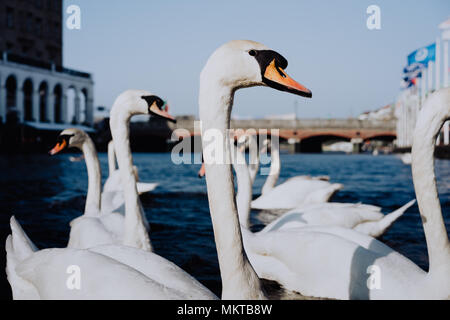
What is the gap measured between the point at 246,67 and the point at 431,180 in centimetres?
169

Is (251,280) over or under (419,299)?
over

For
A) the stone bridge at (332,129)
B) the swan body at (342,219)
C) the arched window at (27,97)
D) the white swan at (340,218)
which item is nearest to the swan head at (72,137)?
the white swan at (340,218)

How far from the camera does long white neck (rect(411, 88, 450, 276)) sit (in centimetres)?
Answer: 312

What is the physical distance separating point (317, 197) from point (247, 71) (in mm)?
6226

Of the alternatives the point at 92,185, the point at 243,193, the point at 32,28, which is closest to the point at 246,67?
the point at 243,193

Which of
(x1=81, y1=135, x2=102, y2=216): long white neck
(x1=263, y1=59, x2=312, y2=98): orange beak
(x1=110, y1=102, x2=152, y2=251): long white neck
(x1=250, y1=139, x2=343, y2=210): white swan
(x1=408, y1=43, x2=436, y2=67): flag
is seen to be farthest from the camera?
(x1=408, y1=43, x2=436, y2=67): flag

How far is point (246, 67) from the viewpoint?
2.21 m

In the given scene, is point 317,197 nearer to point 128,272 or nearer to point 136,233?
point 136,233

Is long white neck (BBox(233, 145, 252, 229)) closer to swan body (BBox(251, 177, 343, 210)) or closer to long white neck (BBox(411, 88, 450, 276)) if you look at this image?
swan body (BBox(251, 177, 343, 210))

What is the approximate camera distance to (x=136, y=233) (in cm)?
421

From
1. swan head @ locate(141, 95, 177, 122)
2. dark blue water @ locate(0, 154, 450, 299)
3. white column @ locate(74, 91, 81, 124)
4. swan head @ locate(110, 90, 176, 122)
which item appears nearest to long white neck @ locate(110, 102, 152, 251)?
swan head @ locate(110, 90, 176, 122)

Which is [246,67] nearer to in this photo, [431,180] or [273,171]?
[431,180]
